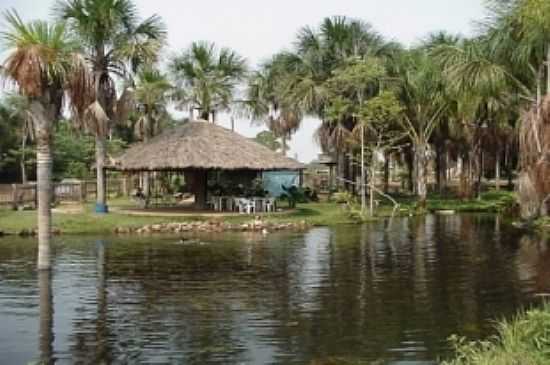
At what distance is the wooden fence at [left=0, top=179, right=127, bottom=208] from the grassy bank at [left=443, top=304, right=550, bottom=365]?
25.1 meters

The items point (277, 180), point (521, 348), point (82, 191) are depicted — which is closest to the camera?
point (521, 348)

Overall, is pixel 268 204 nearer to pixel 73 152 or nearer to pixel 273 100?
pixel 273 100

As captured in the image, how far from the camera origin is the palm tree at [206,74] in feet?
127

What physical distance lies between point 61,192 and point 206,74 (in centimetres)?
979

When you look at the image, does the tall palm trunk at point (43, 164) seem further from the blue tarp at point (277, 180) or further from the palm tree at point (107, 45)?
the blue tarp at point (277, 180)

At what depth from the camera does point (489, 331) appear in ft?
35.0

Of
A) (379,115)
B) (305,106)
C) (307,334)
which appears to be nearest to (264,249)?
(307,334)

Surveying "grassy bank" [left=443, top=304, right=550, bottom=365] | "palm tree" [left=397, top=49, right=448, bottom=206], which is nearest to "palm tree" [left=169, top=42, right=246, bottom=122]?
"palm tree" [left=397, top=49, right=448, bottom=206]

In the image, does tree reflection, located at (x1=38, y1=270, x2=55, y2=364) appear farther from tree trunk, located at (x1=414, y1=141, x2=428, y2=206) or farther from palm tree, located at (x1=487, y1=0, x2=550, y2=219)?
tree trunk, located at (x1=414, y1=141, x2=428, y2=206)

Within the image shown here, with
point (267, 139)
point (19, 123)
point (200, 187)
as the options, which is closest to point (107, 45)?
point (200, 187)

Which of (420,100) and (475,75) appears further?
(420,100)

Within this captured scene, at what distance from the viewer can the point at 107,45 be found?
1187 inches

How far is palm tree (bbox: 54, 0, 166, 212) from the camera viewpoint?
94.6ft

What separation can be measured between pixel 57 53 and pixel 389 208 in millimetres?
23284
